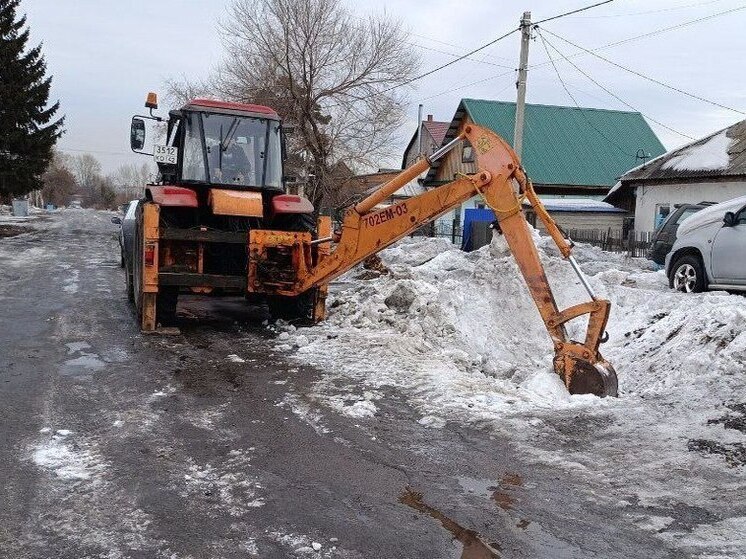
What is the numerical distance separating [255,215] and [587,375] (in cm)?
494

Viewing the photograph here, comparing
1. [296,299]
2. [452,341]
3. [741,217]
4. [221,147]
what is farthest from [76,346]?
[741,217]

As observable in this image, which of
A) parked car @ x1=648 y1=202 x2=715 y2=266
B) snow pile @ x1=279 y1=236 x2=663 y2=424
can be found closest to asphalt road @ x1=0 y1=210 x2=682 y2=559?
snow pile @ x1=279 y1=236 x2=663 y2=424

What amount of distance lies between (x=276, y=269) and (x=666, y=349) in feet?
16.5

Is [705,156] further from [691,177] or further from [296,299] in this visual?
[296,299]

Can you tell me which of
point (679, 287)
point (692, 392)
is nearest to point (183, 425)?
point (692, 392)

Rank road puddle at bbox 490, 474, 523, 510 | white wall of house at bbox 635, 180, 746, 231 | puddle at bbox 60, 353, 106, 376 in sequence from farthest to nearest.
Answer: white wall of house at bbox 635, 180, 746, 231 < puddle at bbox 60, 353, 106, 376 < road puddle at bbox 490, 474, 523, 510

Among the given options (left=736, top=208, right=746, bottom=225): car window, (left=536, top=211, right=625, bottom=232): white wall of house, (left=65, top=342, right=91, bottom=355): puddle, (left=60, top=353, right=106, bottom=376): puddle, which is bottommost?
(left=60, top=353, right=106, bottom=376): puddle

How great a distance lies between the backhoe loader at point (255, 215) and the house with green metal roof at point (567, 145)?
21591mm

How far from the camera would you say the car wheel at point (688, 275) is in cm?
1198

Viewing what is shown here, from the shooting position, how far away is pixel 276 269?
9555mm

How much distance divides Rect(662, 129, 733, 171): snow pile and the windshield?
1926 cm

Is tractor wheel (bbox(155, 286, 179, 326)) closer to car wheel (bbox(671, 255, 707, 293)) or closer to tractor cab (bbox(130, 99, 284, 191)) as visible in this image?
tractor cab (bbox(130, 99, 284, 191))

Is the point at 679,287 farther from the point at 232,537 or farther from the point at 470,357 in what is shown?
the point at 232,537

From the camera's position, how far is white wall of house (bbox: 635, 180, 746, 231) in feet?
78.1
